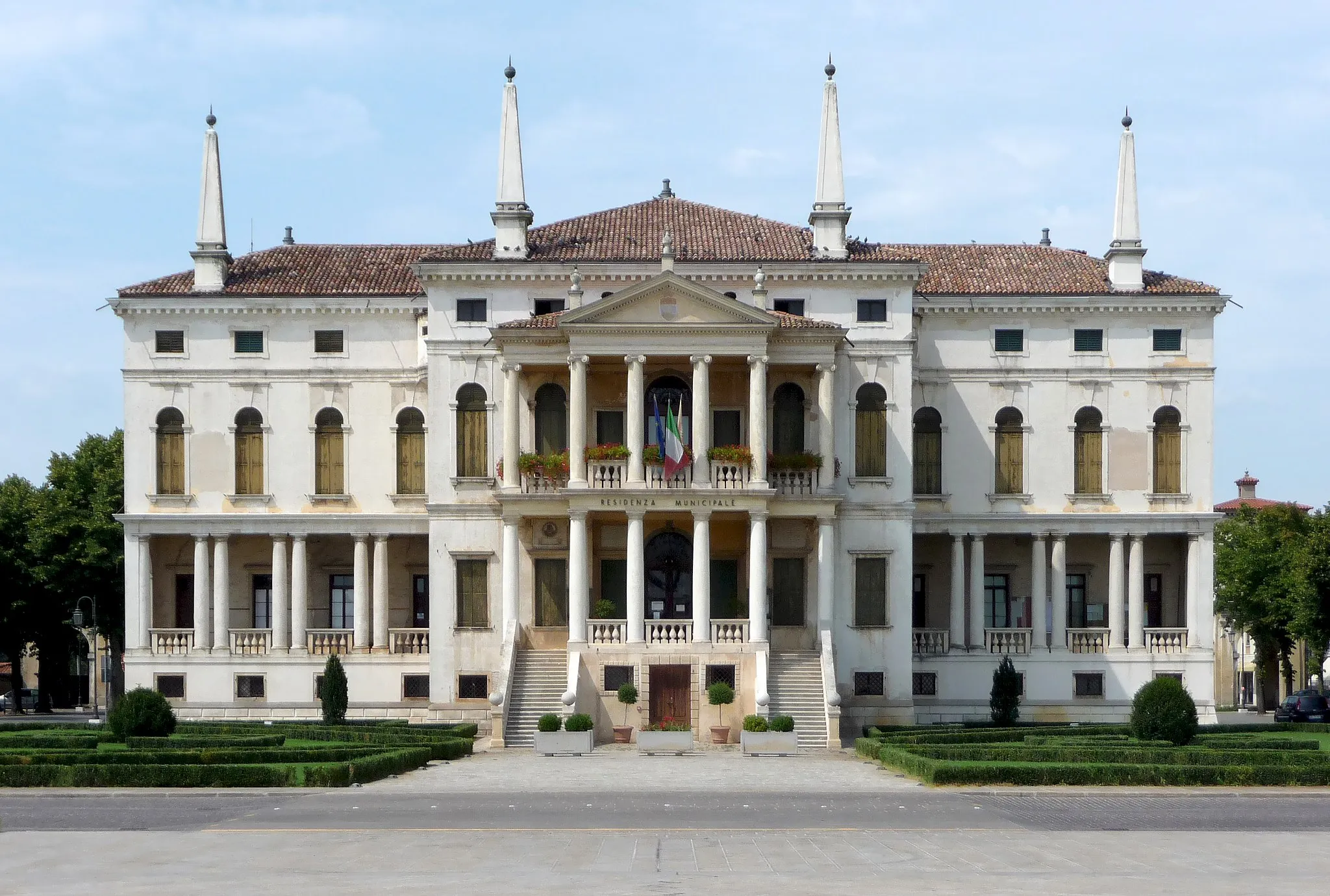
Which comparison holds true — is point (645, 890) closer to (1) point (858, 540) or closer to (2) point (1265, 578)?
(1) point (858, 540)

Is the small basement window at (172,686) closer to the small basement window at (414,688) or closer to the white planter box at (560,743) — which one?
the small basement window at (414,688)

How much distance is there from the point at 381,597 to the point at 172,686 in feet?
26.4

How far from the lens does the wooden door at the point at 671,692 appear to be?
187ft

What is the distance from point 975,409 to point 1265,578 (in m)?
34.1

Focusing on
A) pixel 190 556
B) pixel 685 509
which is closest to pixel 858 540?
pixel 685 509

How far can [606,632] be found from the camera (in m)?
57.7

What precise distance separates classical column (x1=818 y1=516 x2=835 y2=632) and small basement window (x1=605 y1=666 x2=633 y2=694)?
21.2 ft

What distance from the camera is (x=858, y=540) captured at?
201 ft

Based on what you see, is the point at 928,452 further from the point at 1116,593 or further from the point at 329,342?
the point at 329,342

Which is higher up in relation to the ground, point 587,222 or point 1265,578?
point 587,222

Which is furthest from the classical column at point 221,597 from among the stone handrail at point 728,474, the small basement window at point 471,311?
the stone handrail at point 728,474

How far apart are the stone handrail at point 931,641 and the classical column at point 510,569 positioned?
14821 mm

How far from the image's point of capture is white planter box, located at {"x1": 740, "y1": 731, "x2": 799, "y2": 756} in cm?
5253

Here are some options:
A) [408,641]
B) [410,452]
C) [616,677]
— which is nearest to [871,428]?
[616,677]
